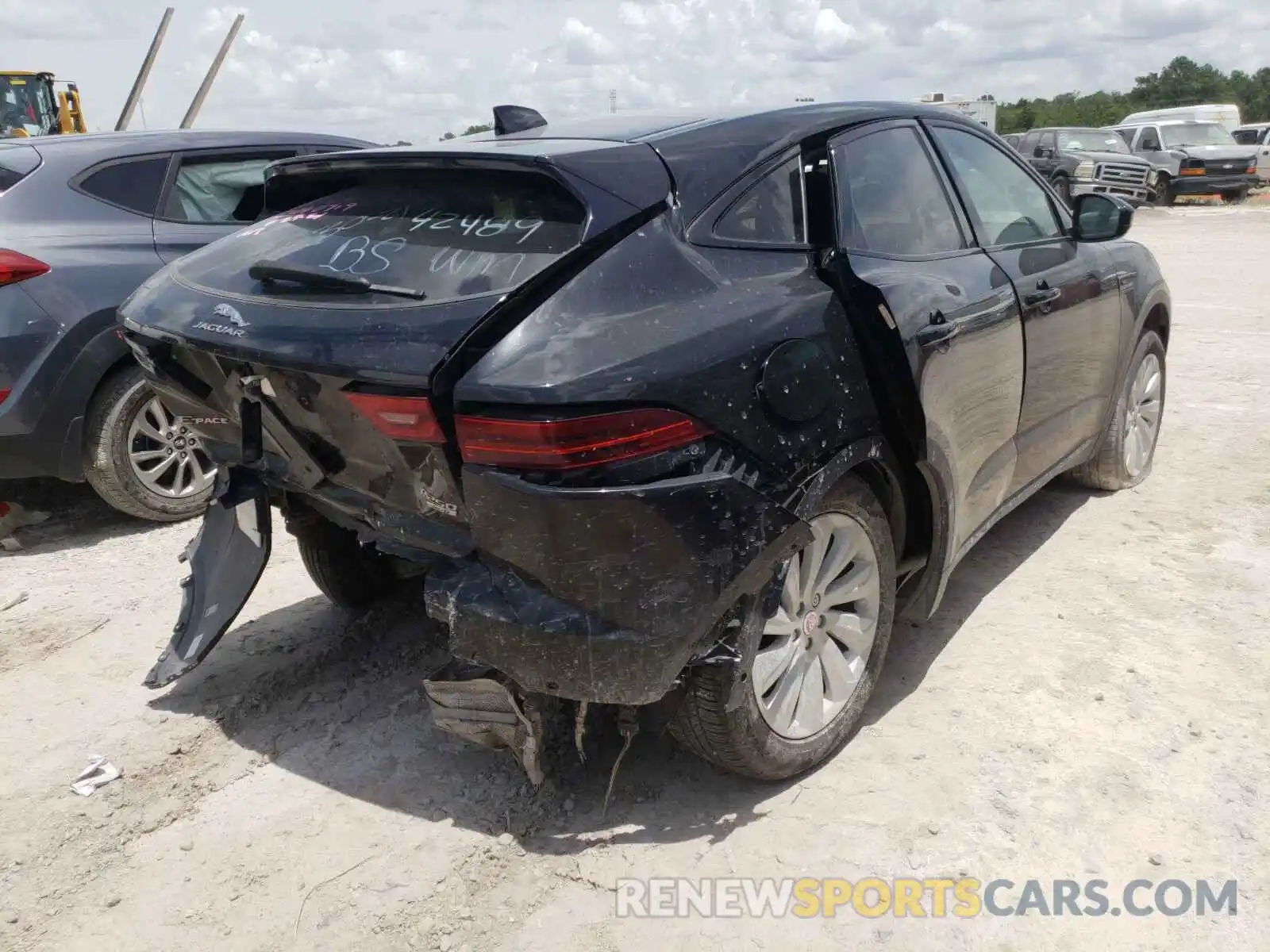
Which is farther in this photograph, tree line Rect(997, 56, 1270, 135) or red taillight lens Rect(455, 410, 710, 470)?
tree line Rect(997, 56, 1270, 135)

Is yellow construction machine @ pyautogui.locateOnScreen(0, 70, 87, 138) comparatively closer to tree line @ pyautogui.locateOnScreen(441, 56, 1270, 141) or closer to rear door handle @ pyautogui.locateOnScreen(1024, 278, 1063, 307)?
rear door handle @ pyautogui.locateOnScreen(1024, 278, 1063, 307)

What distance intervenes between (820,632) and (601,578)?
0.91 meters

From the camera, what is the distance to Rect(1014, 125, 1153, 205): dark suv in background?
2086 cm

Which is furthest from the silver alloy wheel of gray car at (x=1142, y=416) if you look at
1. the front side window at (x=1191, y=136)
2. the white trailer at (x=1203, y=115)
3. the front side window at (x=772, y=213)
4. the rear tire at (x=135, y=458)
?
the white trailer at (x=1203, y=115)

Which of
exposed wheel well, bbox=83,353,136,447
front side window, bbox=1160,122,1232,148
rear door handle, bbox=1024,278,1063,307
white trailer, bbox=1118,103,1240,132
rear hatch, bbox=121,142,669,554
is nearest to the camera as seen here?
rear hatch, bbox=121,142,669,554

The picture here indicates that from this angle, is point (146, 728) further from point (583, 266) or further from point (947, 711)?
point (947, 711)

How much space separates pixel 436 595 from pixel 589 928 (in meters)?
0.86

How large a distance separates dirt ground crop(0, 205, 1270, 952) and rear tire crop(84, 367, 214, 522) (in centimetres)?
74

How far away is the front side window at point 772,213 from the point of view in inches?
105

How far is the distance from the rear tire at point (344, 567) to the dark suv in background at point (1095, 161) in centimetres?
1933

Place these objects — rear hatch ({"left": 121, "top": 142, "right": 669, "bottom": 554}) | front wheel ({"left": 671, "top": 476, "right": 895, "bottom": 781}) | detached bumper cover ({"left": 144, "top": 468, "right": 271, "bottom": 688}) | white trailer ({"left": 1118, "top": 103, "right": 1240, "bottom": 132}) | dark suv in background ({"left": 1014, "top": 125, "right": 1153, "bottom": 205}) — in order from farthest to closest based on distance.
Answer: white trailer ({"left": 1118, "top": 103, "right": 1240, "bottom": 132}) < dark suv in background ({"left": 1014, "top": 125, "right": 1153, "bottom": 205}) < detached bumper cover ({"left": 144, "top": 468, "right": 271, "bottom": 688}) < front wheel ({"left": 671, "top": 476, "right": 895, "bottom": 781}) < rear hatch ({"left": 121, "top": 142, "right": 669, "bottom": 554})

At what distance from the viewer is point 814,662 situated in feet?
9.55

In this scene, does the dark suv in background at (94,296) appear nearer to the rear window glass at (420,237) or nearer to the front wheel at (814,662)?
the rear window glass at (420,237)

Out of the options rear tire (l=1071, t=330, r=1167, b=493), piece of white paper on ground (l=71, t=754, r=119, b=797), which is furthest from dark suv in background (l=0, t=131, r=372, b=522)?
rear tire (l=1071, t=330, r=1167, b=493)
